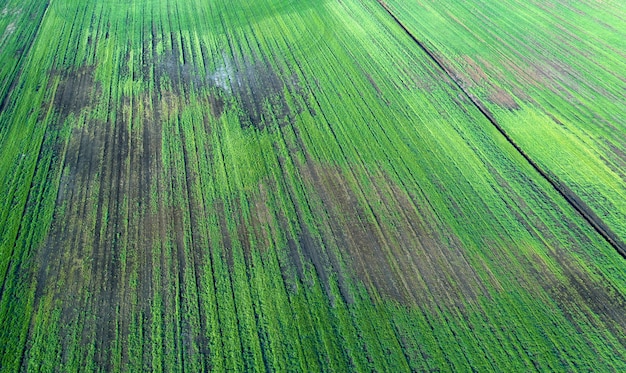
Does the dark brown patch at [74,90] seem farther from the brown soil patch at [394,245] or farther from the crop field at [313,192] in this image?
the brown soil patch at [394,245]

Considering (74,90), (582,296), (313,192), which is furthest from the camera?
(74,90)

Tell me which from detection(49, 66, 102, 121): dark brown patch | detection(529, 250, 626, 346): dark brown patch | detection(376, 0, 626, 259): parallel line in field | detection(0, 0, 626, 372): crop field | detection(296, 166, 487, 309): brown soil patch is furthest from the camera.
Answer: detection(49, 66, 102, 121): dark brown patch

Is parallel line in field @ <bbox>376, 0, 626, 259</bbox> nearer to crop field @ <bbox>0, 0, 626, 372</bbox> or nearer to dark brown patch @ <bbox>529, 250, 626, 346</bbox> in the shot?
crop field @ <bbox>0, 0, 626, 372</bbox>

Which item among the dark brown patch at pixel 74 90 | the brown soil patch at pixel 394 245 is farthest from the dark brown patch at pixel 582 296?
the dark brown patch at pixel 74 90

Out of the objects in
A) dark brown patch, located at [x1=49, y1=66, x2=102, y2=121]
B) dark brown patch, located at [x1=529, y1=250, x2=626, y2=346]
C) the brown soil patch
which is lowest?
dark brown patch, located at [x1=529, y1=250, x2=626, y2=346]

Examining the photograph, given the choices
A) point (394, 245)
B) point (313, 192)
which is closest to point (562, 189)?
point (394, 245)

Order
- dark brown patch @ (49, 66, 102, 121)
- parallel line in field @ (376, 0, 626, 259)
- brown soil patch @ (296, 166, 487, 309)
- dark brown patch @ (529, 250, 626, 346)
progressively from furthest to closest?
dark brown patch @ (49, 66, 102, 121) < parallel line in field @ (376, 0, 626, 259) < brown soil patch @ (296, 166, 487, 309) < dark brown patch @ (529, 250, 626, 346)

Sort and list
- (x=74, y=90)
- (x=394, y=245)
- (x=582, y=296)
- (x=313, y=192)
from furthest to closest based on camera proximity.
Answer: (x=74, y=90) < (x=313, y=192) < (x=394, y=245) < (x=582, y=296)

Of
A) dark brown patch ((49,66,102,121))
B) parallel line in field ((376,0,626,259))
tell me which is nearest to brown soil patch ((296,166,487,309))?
parallel line in field ((376,0,626,259))

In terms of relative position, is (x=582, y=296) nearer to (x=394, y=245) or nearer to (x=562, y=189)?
(x=562, y=189)
